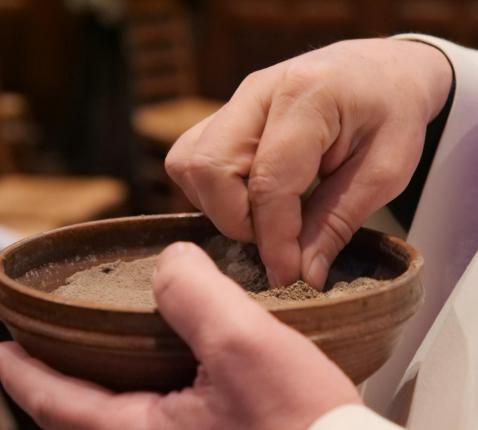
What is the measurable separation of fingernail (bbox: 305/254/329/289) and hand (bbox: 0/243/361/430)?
18cm

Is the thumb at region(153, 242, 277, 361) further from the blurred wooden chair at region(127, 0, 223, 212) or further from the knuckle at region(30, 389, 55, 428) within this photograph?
the blurred wooden chair at region(127, 0, 223, 212)

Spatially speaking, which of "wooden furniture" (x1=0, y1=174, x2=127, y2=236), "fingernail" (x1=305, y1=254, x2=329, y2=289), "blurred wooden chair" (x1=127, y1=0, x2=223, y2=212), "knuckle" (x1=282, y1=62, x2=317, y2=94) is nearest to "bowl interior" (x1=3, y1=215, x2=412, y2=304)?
"fingernail" (x1=305, y1=254, x2=329, y2=289)

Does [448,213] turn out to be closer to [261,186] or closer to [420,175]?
[420,175]

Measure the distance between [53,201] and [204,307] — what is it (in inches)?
A: 104

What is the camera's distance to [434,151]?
882 millimetres

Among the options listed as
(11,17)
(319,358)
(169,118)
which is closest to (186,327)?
(319,358)

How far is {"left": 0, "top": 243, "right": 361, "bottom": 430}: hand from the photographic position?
465 mm

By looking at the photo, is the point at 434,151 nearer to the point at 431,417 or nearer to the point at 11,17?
the point at 431,417

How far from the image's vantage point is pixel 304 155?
649 mm

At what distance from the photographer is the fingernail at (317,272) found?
26.7 inches

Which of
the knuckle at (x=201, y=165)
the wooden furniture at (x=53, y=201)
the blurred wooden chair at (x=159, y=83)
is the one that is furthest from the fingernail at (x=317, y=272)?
Result: the blurred wooden chair at (x=159, y=83)

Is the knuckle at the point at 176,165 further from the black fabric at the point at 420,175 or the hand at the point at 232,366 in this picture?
the black fabric at the point at 420,175

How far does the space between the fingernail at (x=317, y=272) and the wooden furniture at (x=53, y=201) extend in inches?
82.3

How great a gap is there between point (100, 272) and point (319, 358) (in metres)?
0.29
